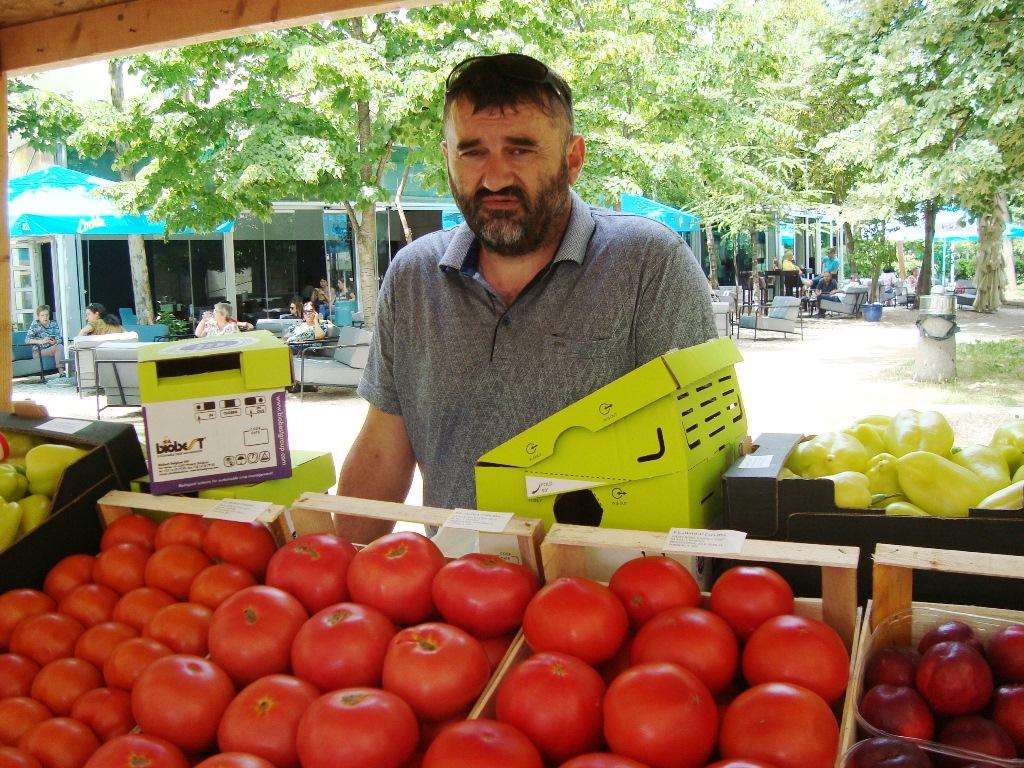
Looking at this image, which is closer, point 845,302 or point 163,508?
point 163,508

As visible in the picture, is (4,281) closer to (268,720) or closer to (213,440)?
(213,440)

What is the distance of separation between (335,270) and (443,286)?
61.0 feet

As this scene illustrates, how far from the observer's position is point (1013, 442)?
213 centimetres

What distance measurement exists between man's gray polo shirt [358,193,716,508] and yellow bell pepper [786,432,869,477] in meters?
0.43

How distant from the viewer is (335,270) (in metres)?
20.6

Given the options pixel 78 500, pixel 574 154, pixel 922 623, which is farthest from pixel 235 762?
pixel 574 154

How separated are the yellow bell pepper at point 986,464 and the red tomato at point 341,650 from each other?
4.48 feet

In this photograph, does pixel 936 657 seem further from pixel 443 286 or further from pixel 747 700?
pixel 443 286

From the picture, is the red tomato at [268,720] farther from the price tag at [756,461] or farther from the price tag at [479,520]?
the price tag at [756,461]

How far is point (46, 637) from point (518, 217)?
4.80ft

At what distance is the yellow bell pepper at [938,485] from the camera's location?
1.85 m

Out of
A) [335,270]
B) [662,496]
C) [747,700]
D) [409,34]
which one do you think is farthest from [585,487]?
[335,270]

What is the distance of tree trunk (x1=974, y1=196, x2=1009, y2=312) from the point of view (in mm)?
19891

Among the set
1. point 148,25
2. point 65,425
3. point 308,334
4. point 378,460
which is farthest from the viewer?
point 308,334
